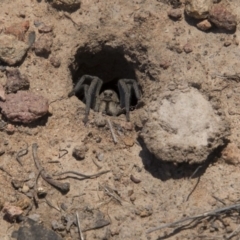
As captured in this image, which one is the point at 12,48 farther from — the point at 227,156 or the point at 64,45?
the point at 227,156

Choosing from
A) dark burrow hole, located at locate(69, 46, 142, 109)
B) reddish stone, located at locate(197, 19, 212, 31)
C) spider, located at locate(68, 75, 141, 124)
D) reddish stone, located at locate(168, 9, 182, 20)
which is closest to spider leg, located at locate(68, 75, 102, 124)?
spider, located at locate(68, 75, 141, 124)

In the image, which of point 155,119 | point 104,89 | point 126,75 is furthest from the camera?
point 104,89

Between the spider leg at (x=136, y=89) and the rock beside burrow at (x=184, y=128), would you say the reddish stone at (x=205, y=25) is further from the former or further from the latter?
the spider leg at (x=136, y=89)

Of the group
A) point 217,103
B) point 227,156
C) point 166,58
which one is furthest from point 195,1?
point 227,156

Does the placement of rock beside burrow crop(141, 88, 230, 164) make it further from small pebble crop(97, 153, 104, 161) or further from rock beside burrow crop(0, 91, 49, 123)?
rock beside burrow crop(0, 91, 49, 123)

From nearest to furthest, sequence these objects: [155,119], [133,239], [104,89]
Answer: [133,239] < [155,119] < [104,89]

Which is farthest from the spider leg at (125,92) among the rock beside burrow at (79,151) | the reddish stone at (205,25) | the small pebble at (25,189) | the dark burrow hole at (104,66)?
the small pebble at (25,189)

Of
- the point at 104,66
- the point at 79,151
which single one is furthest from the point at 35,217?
the point at 104,66
